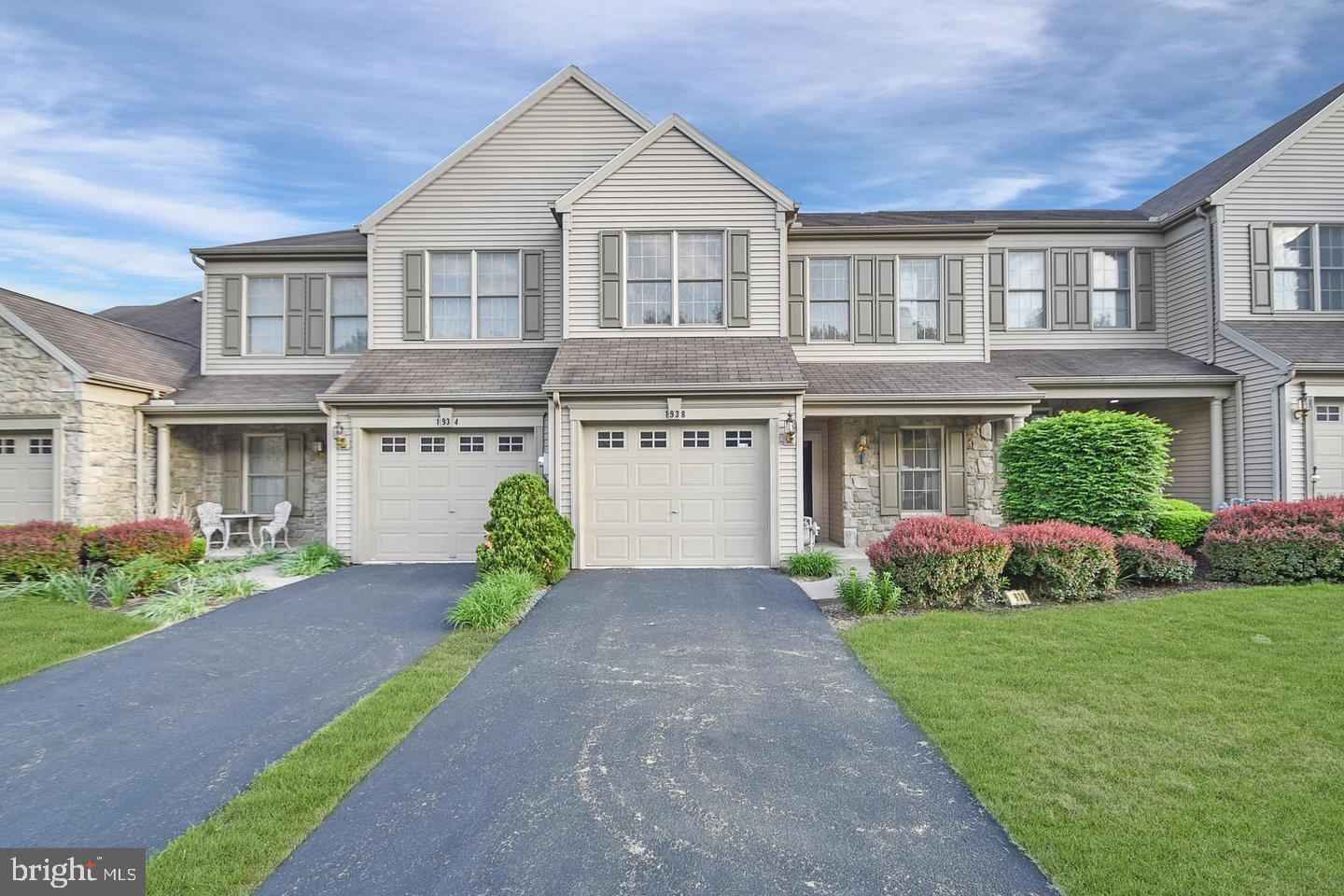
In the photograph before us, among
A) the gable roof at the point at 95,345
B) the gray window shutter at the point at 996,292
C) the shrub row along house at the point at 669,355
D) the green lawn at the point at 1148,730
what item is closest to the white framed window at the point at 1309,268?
the shrub row along house at the point at 669,355

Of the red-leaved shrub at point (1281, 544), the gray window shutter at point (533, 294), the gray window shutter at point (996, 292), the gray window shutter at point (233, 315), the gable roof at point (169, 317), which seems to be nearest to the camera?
the red-leaved shrub at point (1281, 544)

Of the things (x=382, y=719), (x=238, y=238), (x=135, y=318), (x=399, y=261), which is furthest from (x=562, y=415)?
(x=135, y=318)

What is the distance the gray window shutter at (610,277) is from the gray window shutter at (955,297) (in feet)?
21.0

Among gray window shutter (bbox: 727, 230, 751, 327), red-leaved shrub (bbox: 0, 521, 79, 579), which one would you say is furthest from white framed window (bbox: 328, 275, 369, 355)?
gray window shutter (bbox: 727, 230, 751, 327)

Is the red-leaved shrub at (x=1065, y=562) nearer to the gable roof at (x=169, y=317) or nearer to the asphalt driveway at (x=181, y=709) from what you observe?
the asphalt driveway at (x=181, y=709)

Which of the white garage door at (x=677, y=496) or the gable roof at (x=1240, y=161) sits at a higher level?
the gable roof at (x=1240, y=161)

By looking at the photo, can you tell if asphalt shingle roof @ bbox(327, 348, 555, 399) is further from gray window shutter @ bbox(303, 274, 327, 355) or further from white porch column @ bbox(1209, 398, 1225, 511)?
white porch column @ bbox(1209, 398, 1225, 511)

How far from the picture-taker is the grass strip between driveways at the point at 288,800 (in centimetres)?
282

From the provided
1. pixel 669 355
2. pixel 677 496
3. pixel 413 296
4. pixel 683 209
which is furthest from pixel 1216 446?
pixel 413 296

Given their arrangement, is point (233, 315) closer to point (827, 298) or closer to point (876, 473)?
point (827, 298)

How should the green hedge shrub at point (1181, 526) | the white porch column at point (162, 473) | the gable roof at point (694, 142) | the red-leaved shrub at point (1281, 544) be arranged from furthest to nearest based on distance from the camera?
1. the white porch column at point (162, 473)
2. the gable roof at point (694, 142)
3. the green hedge shrub at point (1181, 526)
4. the red-leaved shrub at point (1281, 544)

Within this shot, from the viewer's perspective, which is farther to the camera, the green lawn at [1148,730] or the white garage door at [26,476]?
the white garage door at [26,476]

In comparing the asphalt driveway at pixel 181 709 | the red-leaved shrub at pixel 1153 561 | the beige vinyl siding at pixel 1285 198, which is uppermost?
the beige vinyl siding at pixel 1285 198

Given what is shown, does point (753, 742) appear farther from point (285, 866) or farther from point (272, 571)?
point (272, 571)
